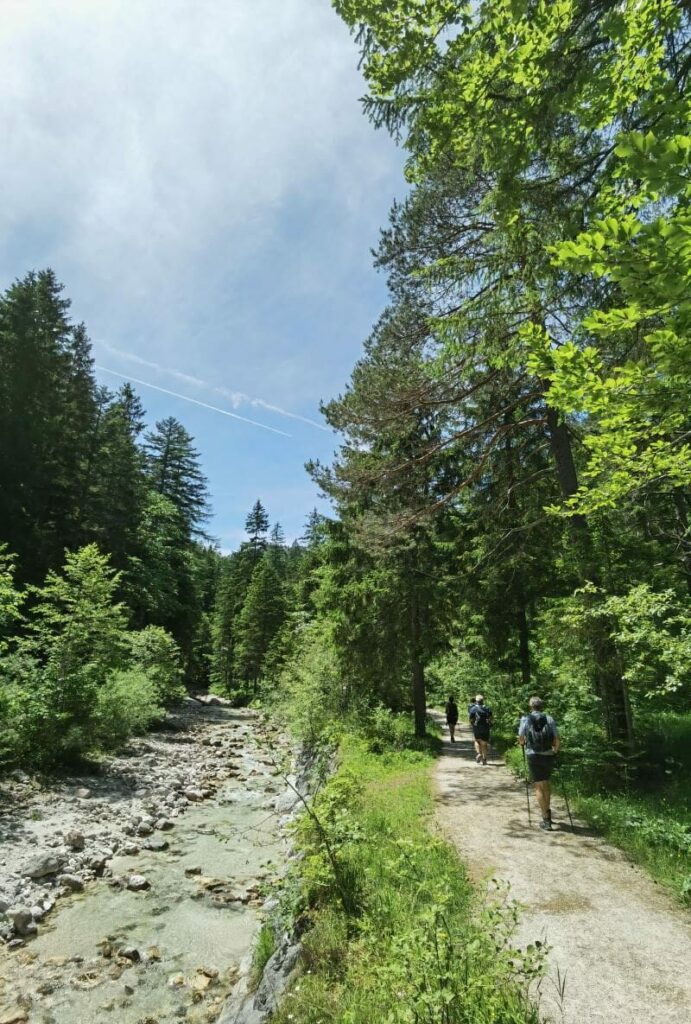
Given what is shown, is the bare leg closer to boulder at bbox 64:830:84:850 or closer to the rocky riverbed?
the rocky riverbed

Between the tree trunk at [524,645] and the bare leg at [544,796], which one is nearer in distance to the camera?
the bare leg at [544,796]

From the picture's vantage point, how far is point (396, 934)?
4602mm

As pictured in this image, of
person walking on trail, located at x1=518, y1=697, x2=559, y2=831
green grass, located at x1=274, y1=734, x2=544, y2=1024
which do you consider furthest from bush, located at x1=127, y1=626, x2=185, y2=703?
person walking on trail, located at x1=518, y1=697, x2=559, y2=831

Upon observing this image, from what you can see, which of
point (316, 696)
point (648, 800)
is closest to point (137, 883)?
point (648, 800)

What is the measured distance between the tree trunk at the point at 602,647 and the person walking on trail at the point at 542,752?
5.08 feet

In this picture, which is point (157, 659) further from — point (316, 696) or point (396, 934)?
point (396, 934)

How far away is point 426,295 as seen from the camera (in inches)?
A: 422

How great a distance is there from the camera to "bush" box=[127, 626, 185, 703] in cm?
2756

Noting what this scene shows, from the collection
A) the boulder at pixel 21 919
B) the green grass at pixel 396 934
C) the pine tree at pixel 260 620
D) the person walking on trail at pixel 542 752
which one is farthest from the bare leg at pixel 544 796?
the pine tree at pixel 260 620

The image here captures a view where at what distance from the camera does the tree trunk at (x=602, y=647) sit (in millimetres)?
9031

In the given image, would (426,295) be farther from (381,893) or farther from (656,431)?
(381,893)

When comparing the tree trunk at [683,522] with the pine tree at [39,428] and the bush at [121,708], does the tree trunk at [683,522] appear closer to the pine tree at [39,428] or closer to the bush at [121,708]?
the bush at [121,708]

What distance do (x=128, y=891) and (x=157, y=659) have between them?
2188 cm

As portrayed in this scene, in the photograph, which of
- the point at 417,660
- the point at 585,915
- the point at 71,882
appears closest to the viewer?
the point at 585,915
